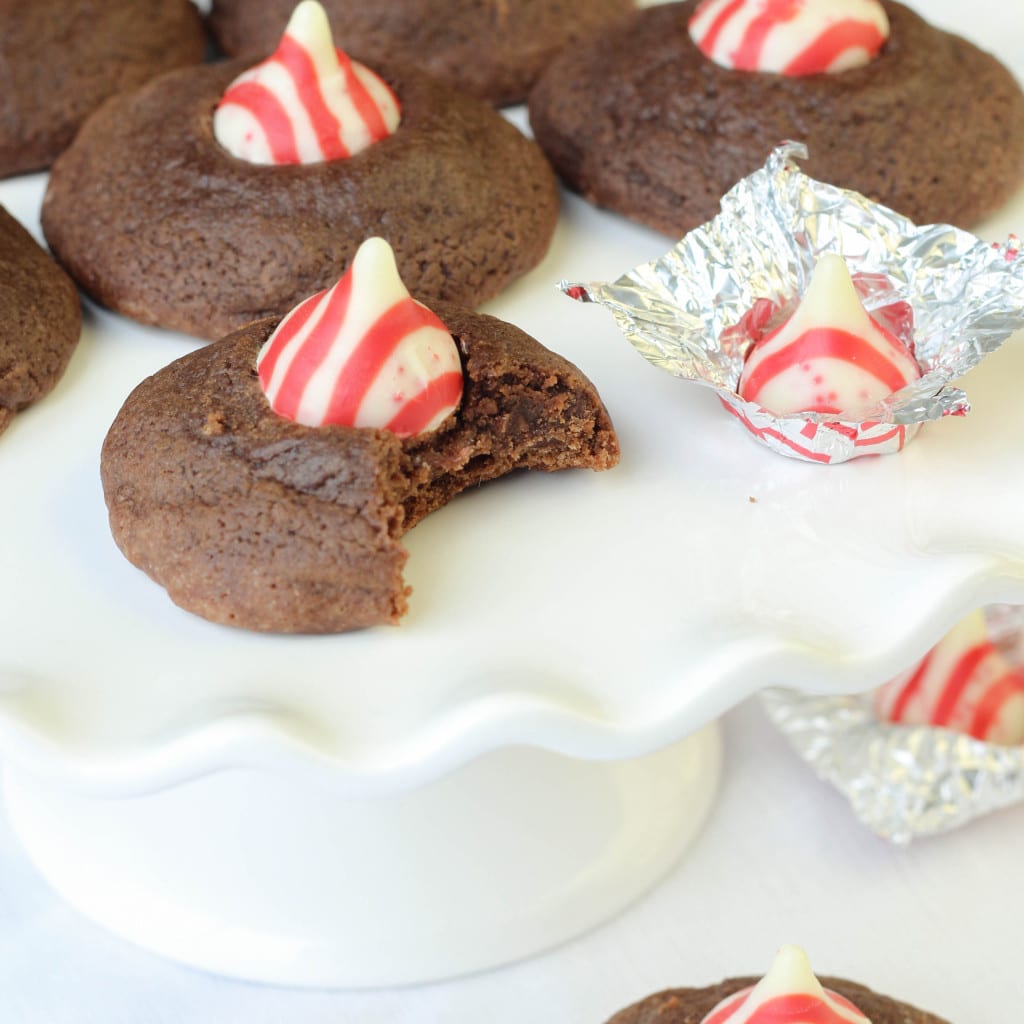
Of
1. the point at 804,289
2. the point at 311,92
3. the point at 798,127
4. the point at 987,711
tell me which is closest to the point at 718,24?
the point at 798,127

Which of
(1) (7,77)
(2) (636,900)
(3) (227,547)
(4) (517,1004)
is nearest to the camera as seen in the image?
(3) (227,547)

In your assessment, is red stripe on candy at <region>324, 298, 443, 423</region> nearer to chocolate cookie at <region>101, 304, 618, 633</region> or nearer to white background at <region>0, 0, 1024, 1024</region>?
chocolate cookie at <region>101, 304, 618, 633</region>

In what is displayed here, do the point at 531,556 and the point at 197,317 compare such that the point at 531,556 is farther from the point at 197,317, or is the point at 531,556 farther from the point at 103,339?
the point at 103,339

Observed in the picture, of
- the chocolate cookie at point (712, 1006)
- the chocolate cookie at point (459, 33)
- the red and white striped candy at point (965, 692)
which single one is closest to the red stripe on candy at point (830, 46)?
the chocolate cookie at point (459, 33)

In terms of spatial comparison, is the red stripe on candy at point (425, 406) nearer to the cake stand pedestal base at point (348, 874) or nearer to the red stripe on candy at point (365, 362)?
the red stripe on candy at point (365, 362)

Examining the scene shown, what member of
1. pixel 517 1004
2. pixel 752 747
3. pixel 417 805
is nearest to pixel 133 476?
pixel 417 805

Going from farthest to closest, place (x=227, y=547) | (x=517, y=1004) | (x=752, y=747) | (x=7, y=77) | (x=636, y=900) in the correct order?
(x=7, y=77)
(x=752, y=747)
(x=636, y=900)
(x=517, y=1004)
(x=227, y=547)
